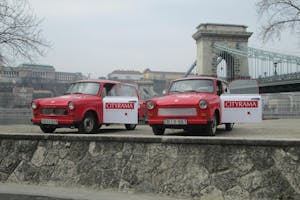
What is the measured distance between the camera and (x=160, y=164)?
5383 millimetres

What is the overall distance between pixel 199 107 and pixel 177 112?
1.51ft

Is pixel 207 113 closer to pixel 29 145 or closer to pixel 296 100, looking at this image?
pixel 29 145

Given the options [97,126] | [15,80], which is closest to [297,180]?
[97,126]

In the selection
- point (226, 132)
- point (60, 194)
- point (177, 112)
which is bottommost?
point (60, 194)

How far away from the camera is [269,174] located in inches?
191

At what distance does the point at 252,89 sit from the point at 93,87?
4224 millimetres

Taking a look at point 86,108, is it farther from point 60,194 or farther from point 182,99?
point 60,194

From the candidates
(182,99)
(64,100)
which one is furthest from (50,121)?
(182,99)

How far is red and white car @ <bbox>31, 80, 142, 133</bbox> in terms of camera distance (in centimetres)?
829

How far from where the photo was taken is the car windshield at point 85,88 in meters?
9.27

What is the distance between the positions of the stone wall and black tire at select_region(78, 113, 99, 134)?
2.26 m

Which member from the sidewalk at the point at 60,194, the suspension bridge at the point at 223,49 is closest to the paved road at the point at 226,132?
the sidewalk at the point at 60,194

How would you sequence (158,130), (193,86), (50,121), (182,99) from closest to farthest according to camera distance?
(182,99), (158,130), (50,121), (193,86)

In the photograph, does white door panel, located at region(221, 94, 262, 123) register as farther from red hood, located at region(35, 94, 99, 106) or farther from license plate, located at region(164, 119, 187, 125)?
red hood, located at region(35, 94, 99, 106)
